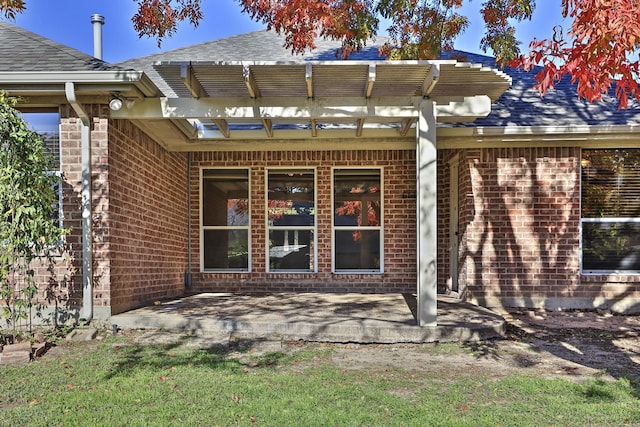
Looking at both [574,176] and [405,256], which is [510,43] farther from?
[405,256]

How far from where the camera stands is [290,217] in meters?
9.65

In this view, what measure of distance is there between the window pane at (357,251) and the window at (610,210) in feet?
11.3

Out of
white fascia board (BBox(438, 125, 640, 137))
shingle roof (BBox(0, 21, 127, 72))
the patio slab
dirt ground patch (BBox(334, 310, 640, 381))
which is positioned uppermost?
shingle roof (BBox(0, 21, 127, 72))

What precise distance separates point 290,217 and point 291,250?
61 centimetres

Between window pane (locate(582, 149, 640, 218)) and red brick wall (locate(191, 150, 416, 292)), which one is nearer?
window pane (locate(582, 149, 640, 218))

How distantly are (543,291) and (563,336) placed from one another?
199 centimetres

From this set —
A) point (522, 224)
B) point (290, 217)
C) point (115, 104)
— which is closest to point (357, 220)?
point (290, 217)

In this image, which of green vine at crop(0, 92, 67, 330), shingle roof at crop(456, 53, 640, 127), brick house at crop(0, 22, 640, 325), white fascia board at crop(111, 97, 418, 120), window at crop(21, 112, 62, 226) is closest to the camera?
green vine at crop(0, 92, 67, 330)

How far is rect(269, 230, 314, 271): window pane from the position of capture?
9.58 metres

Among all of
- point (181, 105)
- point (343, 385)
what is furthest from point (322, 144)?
point (343, 385)

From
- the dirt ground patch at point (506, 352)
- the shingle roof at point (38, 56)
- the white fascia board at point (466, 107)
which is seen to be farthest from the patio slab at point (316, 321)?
the shingle roof at point (38, 56)

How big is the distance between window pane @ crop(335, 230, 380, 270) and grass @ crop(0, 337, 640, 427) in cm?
445

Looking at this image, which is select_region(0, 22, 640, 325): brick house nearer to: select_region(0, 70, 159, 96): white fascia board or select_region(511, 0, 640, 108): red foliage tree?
select_region(0, 70, 159, 96): white fascia board

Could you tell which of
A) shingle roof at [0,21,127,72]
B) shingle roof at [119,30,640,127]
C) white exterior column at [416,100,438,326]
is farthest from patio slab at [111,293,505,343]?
shingle roof at [119,30,640,127]
